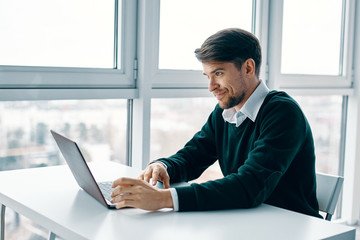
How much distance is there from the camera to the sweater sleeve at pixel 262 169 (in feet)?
4.11

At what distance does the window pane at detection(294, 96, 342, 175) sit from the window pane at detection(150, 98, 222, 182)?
Result: 100 cm

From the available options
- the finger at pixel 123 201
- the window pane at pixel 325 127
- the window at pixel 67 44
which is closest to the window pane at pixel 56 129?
the window at pixel 67 44

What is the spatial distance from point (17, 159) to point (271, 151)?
1.14 m

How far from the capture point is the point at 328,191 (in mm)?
1584

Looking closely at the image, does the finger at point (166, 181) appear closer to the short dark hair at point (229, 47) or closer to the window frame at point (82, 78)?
the short dark hair at point (229, 47)

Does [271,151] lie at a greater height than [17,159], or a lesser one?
greater

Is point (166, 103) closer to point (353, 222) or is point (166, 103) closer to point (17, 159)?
point (17, 159)

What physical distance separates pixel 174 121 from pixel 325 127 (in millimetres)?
1468

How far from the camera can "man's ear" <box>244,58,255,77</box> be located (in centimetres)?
161

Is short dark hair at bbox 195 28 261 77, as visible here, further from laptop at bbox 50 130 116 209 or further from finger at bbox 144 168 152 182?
laptop at bbox 50 130 116 209

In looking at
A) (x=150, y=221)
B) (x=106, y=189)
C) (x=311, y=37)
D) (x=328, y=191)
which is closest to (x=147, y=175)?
(x=106, y=189)

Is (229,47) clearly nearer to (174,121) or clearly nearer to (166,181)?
(166,181)

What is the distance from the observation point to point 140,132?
2.20m

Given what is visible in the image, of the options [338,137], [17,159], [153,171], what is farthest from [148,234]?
[338,137]
